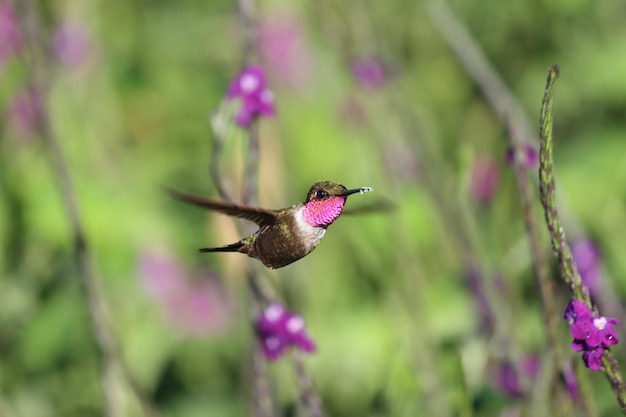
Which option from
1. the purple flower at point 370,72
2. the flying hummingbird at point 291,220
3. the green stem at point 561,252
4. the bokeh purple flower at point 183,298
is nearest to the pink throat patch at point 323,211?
the flying hummingbird at point 291,220

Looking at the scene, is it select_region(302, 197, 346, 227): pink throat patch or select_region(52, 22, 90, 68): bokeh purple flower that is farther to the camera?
select_region(52, 22, 90, 68): bokeh purple flower

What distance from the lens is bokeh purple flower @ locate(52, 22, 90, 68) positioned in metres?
2.97

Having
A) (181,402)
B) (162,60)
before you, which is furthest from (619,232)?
(162,60)

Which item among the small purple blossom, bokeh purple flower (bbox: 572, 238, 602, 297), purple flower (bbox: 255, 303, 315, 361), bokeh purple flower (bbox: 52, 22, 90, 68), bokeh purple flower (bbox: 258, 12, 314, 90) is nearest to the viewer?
the small purple blossom

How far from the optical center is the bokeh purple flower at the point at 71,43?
9.75 ft

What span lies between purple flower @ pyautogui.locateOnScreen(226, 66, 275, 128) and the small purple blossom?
0.47 metres

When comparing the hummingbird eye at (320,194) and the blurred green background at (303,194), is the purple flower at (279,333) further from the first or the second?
the blurred green background at (303,194)

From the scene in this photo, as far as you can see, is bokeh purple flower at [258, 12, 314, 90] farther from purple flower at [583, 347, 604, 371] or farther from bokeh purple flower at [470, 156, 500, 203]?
purple flower at [583, 347, 604, 371]

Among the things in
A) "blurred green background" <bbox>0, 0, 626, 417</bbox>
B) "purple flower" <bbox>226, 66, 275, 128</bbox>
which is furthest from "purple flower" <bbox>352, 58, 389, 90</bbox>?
"purple flower" <bbox>226, 66, 275, 128</bbox>

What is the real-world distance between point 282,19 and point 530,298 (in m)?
1.37

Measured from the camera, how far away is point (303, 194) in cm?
314

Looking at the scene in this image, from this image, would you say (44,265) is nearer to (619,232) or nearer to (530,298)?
(530,298)

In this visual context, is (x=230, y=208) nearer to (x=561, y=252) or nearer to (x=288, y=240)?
(x=288, y=240)

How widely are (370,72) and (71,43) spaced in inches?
50.2
